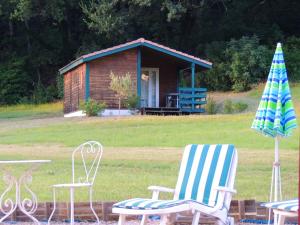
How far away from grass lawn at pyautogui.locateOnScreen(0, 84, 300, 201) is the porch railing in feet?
13.2

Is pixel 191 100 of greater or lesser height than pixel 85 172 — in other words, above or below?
above

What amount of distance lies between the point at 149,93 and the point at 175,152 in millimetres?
13478

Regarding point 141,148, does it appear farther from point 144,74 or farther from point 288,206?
point 144,74

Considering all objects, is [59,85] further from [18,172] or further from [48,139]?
[18,172]

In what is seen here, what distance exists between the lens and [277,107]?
7.56 meters

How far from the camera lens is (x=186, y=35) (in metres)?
42.2

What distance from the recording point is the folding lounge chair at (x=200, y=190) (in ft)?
20.2

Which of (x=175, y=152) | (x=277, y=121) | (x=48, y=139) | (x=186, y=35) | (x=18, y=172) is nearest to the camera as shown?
(x=277, y=121)

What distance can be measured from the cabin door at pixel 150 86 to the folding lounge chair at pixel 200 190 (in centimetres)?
2150

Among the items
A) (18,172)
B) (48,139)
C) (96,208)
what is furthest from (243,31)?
(96,208)

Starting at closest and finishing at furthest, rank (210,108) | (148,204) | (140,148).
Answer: (148,204) → (140,148) → (210,108)

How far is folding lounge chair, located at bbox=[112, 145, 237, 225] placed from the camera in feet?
Result: 20.2

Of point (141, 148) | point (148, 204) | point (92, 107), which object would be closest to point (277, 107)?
point (148, 204)

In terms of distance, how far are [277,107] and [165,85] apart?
21.6 m
